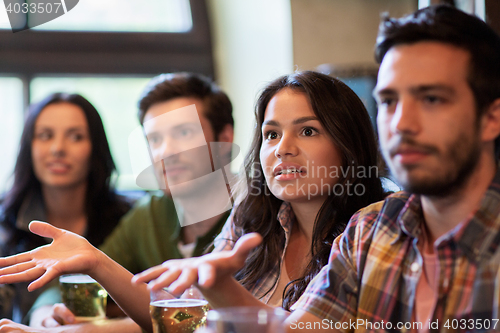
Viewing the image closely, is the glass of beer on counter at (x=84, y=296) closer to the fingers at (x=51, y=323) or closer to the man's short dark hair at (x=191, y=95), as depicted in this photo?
the fingers at (x=51, y=323)

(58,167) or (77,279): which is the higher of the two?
(58,167)

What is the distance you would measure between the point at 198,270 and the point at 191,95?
1074 mm

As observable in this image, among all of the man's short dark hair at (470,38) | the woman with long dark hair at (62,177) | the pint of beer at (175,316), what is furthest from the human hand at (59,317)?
the man's short dark hair at (470,38)

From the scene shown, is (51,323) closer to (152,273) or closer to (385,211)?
(152,273)

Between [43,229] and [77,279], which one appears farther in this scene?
[77,279]

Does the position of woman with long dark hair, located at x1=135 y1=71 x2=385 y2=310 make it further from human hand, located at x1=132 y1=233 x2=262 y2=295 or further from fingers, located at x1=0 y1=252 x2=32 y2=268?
fingers, located at x1=0 y1=252 x2=32 y2=268

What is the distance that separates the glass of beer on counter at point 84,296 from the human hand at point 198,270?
38 centimetres

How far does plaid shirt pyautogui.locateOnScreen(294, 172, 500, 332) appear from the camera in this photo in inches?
28.8

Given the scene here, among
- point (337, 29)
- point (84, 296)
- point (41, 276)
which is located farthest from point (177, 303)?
point (337, 29)

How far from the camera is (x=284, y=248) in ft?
4.10

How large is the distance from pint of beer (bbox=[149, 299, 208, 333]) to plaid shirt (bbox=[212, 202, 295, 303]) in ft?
1.16

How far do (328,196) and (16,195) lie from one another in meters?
1.36

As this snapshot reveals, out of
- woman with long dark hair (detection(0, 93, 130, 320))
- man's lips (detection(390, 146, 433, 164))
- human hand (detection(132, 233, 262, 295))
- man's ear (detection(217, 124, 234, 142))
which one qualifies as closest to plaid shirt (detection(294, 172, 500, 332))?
man's lips (detection(390, 146, 433, 164))

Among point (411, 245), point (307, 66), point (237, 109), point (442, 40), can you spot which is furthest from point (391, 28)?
point (237, 109)
